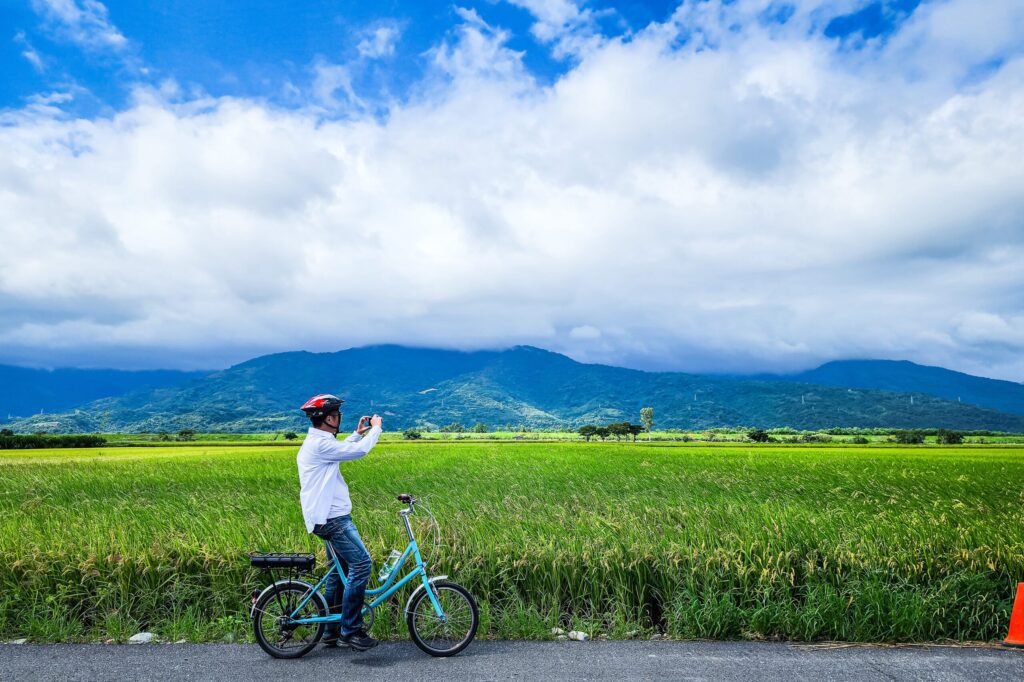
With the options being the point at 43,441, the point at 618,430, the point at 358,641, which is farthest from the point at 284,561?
the point at 618,430

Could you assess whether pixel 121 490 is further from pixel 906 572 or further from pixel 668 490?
pixel 906 572

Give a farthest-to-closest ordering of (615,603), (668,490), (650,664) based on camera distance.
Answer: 1. (668,490)
2. (615,603)
3. (650,664)

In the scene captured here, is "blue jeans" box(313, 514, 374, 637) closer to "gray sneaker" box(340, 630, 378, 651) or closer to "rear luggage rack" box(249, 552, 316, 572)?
"gray sneaker" box(340, 630, 378, 651)

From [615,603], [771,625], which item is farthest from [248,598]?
[771,625]

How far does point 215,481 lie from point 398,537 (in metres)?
17.0

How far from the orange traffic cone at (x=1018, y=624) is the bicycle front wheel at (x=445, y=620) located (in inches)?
249

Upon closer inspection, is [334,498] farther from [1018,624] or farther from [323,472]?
[1018,624]

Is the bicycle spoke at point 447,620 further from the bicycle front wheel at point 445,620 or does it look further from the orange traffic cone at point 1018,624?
the orange traffic cone at point 1018,624

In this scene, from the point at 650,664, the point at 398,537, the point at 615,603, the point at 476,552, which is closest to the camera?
the point at 650,664

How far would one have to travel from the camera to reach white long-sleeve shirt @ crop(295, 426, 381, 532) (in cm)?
624

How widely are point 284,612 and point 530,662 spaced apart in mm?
2807

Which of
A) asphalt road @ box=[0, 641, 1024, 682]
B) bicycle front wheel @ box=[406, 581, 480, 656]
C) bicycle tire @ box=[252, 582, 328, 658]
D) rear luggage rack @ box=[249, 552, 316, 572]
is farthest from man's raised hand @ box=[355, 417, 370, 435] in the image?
asphalt road @ box=[0, 641, 1024, 682]

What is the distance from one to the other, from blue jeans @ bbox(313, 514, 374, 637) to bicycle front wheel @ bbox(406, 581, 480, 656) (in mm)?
587

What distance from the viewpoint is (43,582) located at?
328 inches
